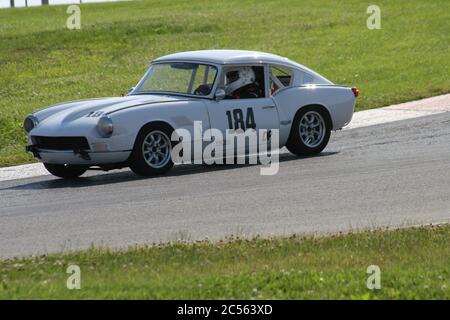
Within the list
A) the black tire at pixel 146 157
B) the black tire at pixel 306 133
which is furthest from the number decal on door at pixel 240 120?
the black tire at pixel 146 157

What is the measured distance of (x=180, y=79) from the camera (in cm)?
1468

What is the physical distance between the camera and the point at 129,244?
32.3 feet

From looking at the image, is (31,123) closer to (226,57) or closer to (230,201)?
(226,57)

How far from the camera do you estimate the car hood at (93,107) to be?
13.6 m

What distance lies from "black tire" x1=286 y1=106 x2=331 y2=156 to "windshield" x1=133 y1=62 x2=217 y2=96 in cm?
139

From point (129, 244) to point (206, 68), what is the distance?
5209mm

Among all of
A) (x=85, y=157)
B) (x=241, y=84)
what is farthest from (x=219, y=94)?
(x=85, y=157)

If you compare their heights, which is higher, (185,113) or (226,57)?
(226,57)

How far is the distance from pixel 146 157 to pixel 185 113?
2.47 feet

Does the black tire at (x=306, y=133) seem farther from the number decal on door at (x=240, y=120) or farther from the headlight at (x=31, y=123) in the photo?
the headlight at (x=31, y=123)

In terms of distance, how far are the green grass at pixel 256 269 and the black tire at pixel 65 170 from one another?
476cm

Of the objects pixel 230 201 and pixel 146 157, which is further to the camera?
pixel 146 157

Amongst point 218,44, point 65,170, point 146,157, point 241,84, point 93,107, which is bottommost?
point 65,170

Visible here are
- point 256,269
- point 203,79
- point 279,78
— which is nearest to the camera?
point 256,269
